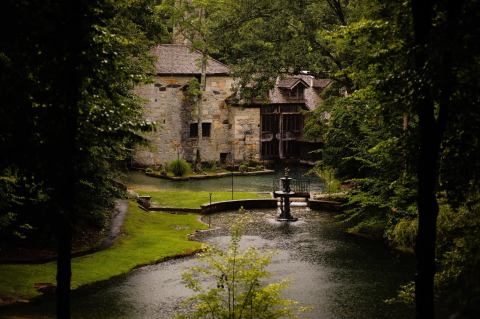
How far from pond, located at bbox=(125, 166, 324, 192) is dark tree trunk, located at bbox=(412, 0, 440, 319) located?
109 ft

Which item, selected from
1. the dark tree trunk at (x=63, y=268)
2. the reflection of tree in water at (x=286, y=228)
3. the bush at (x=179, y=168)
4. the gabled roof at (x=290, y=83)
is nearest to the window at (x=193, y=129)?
the bush at (x=179, y=168)

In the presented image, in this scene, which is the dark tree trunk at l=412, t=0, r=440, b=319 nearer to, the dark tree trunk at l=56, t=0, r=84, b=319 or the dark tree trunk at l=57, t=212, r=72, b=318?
the dark tree trunk at l=56, t=0, r=84, b=319

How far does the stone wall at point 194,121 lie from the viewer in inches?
2034

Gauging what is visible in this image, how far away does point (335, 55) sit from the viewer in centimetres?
3650

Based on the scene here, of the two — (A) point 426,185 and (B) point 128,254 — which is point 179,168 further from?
(A) point 426,185

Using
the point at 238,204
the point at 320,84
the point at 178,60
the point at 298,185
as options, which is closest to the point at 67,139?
the point at 238,204

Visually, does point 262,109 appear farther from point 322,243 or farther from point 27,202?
point 27,202

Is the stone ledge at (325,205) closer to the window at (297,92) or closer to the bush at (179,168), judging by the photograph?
the bush at (179,168)

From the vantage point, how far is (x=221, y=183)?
1811 inches

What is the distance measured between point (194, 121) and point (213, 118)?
1.90 meters

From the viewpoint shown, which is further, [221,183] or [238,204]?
[221,183]

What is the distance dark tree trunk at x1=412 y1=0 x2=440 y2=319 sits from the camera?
8.70 meters

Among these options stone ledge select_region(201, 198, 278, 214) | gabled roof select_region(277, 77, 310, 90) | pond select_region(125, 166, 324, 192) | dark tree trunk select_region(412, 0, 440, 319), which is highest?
gabled roof select_region(277, 77, 310, 90)

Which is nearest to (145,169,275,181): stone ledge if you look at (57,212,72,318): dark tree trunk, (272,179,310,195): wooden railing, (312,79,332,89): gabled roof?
(272,179,310,195): wooden railing
